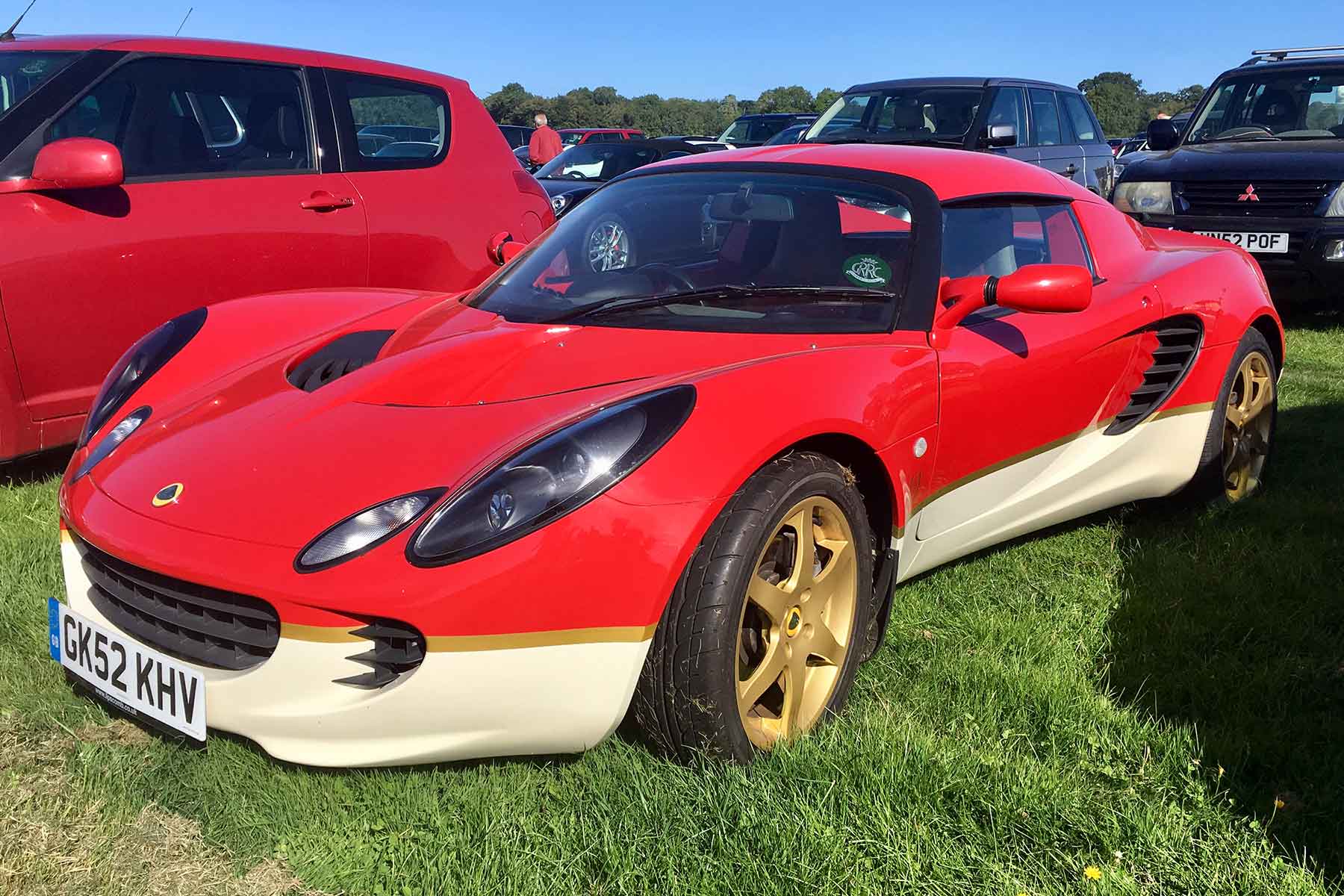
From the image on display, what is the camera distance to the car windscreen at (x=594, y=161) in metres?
Result: 13.2

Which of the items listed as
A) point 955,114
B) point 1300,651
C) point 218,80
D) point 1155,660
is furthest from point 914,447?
point 955,114

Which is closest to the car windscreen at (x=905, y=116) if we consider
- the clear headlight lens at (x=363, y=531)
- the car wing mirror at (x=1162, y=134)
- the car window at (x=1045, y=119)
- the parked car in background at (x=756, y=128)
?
the car window at (x=1045, y=119)

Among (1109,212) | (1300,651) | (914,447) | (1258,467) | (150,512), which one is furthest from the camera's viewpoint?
(1258,467)

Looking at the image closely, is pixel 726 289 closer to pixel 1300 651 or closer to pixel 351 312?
pixel 351 312

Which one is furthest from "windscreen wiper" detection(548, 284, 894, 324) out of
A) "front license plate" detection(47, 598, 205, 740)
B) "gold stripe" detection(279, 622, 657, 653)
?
"front license plate" detection(47, 598, 205, 740)

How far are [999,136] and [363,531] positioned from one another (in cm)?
729

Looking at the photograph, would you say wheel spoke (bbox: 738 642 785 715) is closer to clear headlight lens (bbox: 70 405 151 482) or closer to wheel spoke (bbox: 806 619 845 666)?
wheel spoke (bbox: 806 619 845 666)

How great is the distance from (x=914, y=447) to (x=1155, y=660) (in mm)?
808

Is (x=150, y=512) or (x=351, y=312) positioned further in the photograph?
(x=351, y=312)

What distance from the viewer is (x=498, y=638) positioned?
210 cm

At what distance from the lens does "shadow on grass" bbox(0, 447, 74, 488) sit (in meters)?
4.40

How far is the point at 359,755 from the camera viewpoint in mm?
2166

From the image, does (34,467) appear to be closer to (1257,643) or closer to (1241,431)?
(1257,643)

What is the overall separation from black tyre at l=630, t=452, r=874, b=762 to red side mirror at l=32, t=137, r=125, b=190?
284 centimetres
